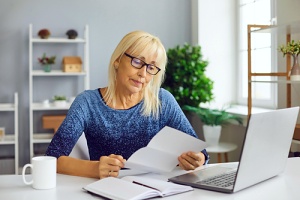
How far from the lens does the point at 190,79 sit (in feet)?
13.7

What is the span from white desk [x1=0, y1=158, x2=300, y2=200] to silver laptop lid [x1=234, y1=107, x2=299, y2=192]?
0.11 feet

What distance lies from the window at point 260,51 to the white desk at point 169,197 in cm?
243

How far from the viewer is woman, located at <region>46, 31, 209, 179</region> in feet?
6.40

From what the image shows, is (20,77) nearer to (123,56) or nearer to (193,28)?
(193,28)

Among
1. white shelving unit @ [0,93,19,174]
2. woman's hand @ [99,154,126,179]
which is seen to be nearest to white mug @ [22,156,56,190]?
woman's hand @ [99,154,126,179]

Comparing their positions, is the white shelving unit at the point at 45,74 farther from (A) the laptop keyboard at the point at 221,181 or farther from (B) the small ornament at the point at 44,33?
(A) the laptop keyboard at the point at 221,181

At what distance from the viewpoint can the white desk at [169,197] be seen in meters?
1.35

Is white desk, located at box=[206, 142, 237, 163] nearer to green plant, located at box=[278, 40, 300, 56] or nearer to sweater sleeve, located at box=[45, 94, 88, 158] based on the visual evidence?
green plant, located at box=[278, 40, 300, 56]

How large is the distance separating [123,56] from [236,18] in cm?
284

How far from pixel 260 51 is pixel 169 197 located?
293cm

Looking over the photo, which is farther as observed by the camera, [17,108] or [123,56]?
[17,108]

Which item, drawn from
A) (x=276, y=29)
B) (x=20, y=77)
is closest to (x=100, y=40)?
(x=20, y=77)

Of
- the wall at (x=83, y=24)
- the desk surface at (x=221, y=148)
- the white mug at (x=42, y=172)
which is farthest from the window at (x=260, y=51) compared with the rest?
the white mug at (x=42, y=172)

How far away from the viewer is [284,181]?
1.55 metres
